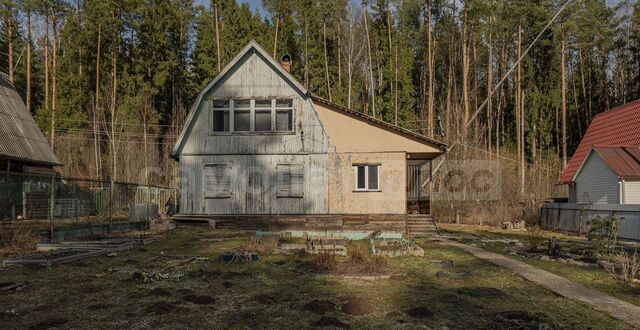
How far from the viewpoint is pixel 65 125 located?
41.8 metres

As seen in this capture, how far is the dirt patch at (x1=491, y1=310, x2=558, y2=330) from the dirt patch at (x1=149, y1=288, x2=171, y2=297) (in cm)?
496

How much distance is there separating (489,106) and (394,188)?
33.9 meters

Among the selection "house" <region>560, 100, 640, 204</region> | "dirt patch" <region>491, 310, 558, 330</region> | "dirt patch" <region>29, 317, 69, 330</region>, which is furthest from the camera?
"house" <region>560, 100, 640, 204</region>

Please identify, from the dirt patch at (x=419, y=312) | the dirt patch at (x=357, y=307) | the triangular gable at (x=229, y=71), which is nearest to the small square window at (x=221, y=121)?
the triangular gable at (x=229, y=71)

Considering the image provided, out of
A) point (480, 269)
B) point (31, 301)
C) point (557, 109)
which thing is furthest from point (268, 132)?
point (557, 109)

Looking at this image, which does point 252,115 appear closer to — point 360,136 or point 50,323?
point 360,136

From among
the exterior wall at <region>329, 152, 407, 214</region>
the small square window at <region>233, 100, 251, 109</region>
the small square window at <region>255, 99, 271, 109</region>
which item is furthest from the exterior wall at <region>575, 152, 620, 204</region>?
the small square window at <region>233, 100, 251, 109</region>

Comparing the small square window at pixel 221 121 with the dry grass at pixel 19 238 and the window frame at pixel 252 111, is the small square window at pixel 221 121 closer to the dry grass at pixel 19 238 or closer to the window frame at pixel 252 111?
the window frame at pixel 252 111

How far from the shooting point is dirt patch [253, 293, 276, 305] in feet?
22.8

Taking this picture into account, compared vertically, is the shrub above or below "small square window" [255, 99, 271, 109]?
below

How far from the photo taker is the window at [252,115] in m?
21.8

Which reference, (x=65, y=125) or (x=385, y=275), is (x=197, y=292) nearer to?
(x=385, y=275)

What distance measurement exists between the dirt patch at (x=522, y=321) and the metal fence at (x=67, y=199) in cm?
1303

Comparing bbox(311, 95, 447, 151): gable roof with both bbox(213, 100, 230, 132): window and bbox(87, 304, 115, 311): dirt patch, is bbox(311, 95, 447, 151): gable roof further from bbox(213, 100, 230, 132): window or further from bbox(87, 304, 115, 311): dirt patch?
bbox(87, 304, 115, 311): dirt patch
